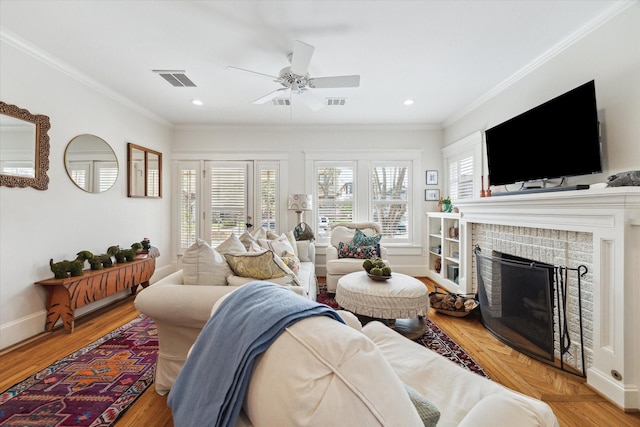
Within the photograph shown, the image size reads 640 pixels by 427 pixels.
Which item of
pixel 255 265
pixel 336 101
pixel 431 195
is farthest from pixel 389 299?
pixel 431 195

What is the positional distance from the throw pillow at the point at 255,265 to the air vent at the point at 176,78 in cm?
219


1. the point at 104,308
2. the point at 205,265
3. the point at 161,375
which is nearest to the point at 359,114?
the point at 205,265

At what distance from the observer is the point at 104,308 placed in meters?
3.36

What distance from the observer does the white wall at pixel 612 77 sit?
191cm

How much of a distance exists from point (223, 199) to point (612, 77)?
4.88 metres

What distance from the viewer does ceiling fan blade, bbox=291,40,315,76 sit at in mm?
2107

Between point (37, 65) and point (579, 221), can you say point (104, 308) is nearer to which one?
point (37, 65)

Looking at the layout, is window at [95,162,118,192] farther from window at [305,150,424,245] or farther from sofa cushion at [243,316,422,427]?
sofa cushion at [243,316,422,427]

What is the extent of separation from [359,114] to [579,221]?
120 inches

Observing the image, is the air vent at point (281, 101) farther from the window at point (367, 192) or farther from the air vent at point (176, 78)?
the window at point (367, 192)

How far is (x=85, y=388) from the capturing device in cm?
187

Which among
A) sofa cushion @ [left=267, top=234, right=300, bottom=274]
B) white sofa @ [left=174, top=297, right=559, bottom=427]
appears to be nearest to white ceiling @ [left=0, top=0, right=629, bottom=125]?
sofa cushion @ [left=267, top=234, right=300, bottom=274]

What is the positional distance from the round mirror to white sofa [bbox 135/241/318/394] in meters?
2.20

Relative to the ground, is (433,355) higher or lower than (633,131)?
lower
